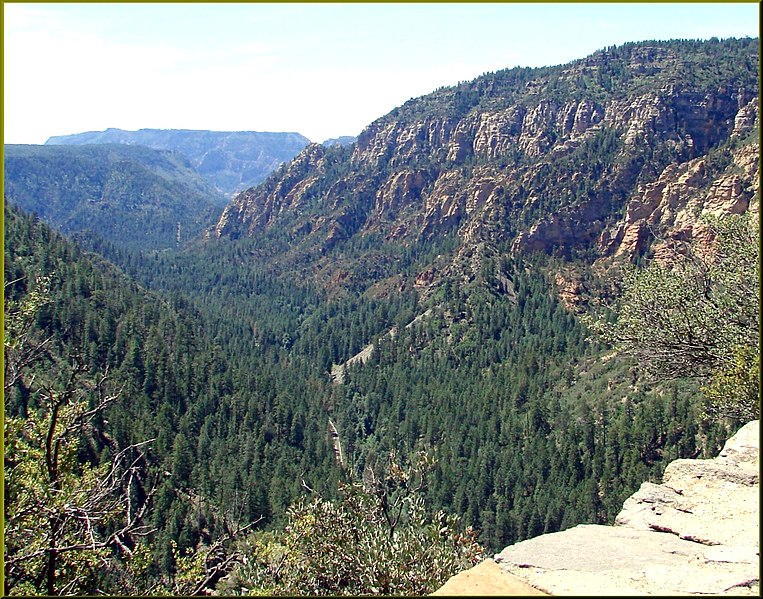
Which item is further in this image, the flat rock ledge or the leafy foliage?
the leafy foliage

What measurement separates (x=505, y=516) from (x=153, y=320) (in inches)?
3329

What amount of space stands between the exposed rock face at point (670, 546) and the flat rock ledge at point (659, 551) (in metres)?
0.02

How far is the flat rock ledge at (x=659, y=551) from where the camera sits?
8922 millimetres

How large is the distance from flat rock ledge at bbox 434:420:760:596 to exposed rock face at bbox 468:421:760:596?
2 centimetres

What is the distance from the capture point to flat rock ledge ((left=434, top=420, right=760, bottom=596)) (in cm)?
892

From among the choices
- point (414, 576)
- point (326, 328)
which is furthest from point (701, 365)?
point (326, 328)

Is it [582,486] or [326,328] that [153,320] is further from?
[582,486]

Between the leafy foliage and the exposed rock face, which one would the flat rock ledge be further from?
the leafy foliage

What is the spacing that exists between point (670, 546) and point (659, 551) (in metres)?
0.39

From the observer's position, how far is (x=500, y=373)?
411ft

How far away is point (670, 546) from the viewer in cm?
1069

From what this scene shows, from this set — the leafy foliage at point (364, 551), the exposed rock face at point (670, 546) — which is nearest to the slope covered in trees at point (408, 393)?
the leafy foliage at point (364, 551)

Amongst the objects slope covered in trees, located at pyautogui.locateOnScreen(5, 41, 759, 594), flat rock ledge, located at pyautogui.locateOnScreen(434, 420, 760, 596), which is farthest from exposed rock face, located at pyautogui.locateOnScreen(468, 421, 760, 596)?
slope covered in trees, located at pyautogui.locateOnScreen(5, 41, 759, 594)

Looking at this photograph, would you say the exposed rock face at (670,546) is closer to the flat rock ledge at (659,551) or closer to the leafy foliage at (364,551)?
the flat rock ledge at (659,551)
